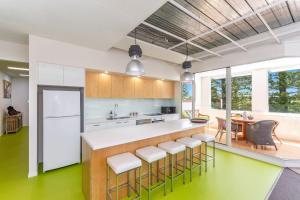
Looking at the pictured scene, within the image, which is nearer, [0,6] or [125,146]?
[0,6]

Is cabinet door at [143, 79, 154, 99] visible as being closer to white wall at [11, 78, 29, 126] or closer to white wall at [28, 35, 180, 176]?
white wall at [28, 35, 180, 176]

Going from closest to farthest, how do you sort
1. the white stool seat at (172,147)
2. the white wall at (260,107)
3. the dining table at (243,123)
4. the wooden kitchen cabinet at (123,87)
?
the white stool seat at (172,147)
the wooden kitchen cabinet at (123,87)
the white wall at (260,107)
the dining table at (243,123)

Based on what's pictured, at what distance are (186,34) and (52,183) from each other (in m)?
3.95

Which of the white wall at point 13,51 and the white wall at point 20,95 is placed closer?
the white wall at point 13,51

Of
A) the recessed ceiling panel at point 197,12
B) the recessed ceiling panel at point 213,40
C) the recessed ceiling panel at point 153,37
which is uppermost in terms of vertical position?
the recessed ceiling panel at point 213,40

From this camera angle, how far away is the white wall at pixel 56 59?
9.64 feet

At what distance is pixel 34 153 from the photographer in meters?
2.97

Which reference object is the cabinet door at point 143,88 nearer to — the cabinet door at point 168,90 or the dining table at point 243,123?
the cabinet door at point 168,90

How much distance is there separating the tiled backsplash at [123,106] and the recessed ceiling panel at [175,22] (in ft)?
Result: 9.60

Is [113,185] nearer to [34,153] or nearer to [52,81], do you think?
[34,153]

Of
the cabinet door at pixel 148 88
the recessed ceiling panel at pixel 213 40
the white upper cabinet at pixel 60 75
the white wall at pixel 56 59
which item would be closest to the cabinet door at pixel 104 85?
the white wall at pixel 56 59

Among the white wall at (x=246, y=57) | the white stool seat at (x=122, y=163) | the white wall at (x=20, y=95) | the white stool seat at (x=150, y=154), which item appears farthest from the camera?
the white wall at (x=20, y=95)

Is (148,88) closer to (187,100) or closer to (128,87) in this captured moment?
(128,87)

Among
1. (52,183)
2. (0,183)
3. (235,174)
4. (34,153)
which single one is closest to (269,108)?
(235,174)
